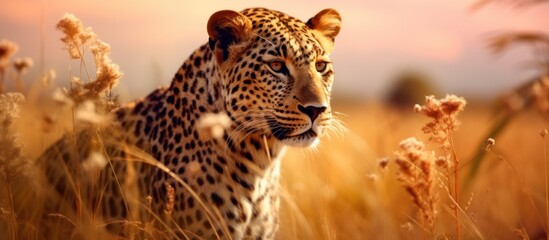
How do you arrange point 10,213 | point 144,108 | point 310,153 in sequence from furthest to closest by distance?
point 144,108, point 310,153, point 10,213

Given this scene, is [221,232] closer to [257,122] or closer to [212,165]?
[212,165]

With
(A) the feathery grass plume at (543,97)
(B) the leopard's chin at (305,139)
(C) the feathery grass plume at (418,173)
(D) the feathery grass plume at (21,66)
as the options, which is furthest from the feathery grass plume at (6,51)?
(A) the feathery grass plume at (543,97)

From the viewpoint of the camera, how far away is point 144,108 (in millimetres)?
5738

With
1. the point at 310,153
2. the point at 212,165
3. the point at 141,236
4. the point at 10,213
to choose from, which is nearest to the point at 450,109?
the point at 310,153

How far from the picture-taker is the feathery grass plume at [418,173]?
3.75m

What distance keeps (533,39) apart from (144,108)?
299 cm

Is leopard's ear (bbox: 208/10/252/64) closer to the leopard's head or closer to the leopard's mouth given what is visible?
the leopard's head

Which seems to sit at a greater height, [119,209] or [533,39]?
[533,39]

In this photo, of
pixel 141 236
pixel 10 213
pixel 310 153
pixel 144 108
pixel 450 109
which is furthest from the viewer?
pixel 144 108

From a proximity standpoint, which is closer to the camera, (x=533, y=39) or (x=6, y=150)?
(x=6, y=150)

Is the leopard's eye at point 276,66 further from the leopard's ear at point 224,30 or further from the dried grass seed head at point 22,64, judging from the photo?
the dried grass seed head at point 22,64

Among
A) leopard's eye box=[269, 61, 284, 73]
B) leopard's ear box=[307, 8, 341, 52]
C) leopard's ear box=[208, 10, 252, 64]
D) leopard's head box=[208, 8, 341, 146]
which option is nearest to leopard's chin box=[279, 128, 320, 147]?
leopard's head box=[208, 8, 341, 146]

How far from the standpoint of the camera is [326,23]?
5.70 meters

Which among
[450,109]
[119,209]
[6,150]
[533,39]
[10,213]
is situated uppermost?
[533,39]
